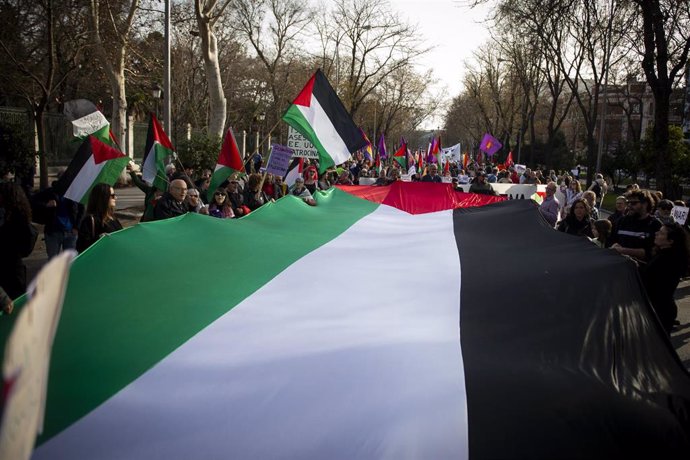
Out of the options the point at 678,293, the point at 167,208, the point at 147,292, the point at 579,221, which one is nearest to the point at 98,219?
the point at 167,208

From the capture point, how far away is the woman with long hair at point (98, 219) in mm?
6062

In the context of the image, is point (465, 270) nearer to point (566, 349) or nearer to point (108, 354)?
point (566, 349)

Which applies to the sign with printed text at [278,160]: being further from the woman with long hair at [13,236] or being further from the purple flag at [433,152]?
the purple flag at [433,152]

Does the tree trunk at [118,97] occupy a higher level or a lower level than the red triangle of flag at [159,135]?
higher

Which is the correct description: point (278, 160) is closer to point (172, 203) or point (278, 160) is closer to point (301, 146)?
point (301, 146)

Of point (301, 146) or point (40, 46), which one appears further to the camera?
point (40, 46)

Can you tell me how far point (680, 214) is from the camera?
438 inches

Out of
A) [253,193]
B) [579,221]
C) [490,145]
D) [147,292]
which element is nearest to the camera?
[147,292]

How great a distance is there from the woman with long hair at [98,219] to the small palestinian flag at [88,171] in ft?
3.66

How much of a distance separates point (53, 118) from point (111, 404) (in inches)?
1223

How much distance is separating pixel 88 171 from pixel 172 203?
1052mm

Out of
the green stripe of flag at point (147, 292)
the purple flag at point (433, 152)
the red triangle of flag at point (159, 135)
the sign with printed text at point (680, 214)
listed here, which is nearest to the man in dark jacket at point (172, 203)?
the green stripe of flag at point (147, 292)

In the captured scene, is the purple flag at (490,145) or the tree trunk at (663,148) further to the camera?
the purple flag at (490,145)

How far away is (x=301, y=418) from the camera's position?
2734 millimetres
